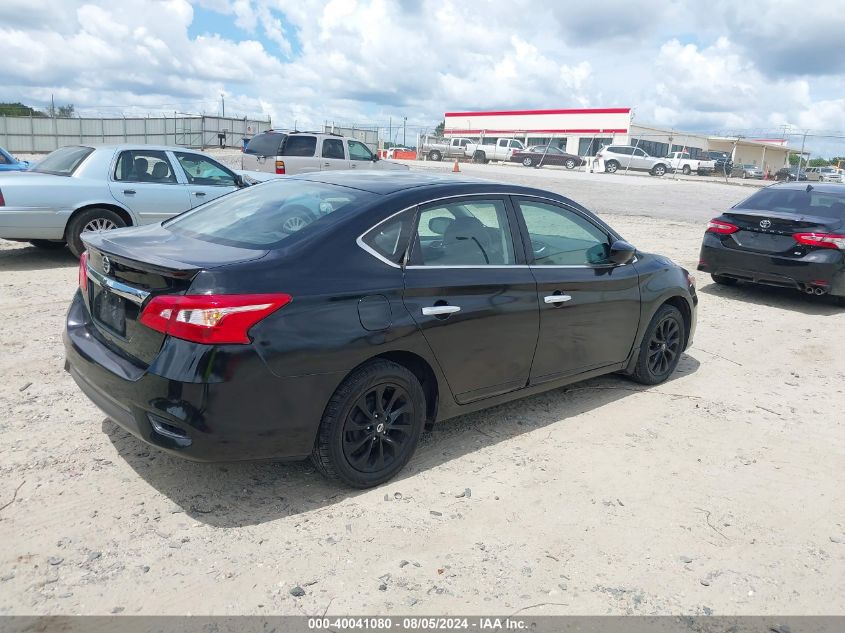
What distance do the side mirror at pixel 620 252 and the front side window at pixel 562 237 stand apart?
0.06 metres

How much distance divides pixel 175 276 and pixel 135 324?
1.20 ft

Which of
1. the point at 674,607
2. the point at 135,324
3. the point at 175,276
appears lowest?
the point at 674,607

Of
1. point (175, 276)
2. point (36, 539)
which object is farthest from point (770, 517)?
point (36, 539)

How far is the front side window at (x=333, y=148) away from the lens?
58.4 ft

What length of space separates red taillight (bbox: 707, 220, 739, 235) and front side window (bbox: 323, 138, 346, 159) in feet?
36.4

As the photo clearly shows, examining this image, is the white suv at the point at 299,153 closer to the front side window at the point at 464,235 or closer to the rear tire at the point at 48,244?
the rear tire at the point at 48,244

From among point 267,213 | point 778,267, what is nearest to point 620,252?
point 267,213

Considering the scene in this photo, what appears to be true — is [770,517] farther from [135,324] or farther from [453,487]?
[135,324]

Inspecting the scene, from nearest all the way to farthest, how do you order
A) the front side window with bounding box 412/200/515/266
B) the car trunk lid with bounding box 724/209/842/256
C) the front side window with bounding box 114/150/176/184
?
the front side window with bounding box 412/200/515/266
the car trunk lid with bounding box 724/209/842/256
the front side window with bounding box 114/150/176/184

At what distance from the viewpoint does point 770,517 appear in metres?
3.71

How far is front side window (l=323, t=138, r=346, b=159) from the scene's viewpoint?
17797 mm

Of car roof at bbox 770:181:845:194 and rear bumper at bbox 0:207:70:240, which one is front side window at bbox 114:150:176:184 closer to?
rear bumper at bbox 0:207:70:240

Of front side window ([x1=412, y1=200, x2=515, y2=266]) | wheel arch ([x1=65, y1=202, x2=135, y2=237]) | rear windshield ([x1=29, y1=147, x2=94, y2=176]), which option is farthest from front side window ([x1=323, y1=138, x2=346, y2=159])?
front side window ([x1=412, y1=200, x2=515, y2=266])

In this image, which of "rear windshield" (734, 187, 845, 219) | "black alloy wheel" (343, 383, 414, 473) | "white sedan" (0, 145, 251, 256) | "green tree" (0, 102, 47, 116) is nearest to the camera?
"black alloy wheel" (343, 383, 414, 473)
